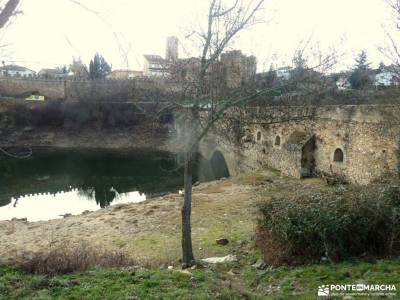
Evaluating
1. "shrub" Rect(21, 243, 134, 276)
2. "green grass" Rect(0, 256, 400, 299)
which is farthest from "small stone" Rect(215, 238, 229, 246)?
"green grass" Rect(0, 256, 400, 299)

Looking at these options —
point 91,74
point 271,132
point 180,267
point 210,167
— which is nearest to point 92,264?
point 180,267

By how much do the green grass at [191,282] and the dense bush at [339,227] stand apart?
0.38 metres

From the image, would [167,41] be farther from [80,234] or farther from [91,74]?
[91,74]

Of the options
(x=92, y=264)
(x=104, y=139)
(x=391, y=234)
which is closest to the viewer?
(x=391, y=234)

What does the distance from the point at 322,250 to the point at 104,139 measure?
35435mm

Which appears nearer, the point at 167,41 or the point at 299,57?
the point at 299,57

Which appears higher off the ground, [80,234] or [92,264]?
[92,264]

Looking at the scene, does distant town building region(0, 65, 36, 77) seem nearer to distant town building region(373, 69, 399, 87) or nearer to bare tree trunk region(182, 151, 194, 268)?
bare tree trunk region(182, 151, 194, 268)

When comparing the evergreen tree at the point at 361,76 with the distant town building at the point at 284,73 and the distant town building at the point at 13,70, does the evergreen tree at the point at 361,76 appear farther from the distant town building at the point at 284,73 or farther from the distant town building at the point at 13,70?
the distant town building at the point at 13,70

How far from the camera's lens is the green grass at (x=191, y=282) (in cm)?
479

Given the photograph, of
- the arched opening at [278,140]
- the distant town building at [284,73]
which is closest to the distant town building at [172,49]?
the distant town building at [284,73]

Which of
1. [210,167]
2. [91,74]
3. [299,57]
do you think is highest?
[91,74]

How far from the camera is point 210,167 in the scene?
2869cm

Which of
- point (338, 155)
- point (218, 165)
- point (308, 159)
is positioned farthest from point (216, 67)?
point (218, 165)
